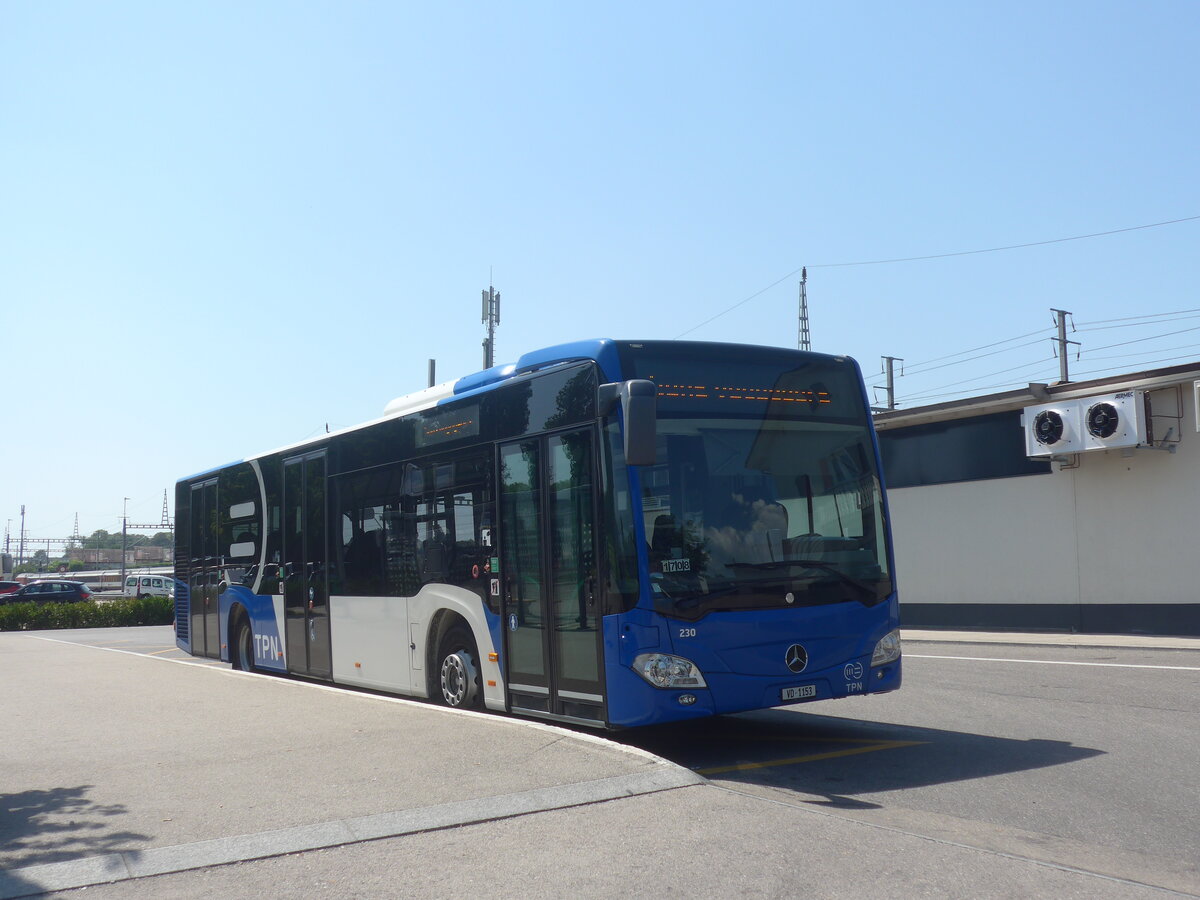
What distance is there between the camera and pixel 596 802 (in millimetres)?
6578

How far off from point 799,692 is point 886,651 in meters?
0.98

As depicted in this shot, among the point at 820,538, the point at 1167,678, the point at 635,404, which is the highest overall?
the point at 635,404

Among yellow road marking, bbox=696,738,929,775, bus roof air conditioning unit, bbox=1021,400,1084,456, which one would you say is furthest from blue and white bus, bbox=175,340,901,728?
bus roof air conditioning unit, bbox=1021,400,1084,456

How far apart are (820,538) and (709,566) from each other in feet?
3.51

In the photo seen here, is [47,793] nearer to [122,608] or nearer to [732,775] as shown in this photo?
[732,775]

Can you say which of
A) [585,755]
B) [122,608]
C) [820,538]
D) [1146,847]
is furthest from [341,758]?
[122,608]

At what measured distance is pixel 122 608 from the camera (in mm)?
39938

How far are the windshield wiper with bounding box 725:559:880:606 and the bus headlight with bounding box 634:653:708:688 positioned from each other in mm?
818

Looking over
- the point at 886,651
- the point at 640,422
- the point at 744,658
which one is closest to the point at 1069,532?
the point at 886,651

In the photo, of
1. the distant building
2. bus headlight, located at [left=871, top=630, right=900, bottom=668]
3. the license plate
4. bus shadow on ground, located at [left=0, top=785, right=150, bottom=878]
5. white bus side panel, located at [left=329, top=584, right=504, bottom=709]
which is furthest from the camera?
the distant building

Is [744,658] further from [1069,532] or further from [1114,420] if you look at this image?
[1069,532]

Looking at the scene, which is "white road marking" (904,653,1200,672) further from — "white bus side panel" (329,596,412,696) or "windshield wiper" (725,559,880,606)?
"white bus side panel" (329,596,412,696)

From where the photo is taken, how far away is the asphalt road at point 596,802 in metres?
5.30

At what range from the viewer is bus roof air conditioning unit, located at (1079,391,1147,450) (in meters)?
19.9
